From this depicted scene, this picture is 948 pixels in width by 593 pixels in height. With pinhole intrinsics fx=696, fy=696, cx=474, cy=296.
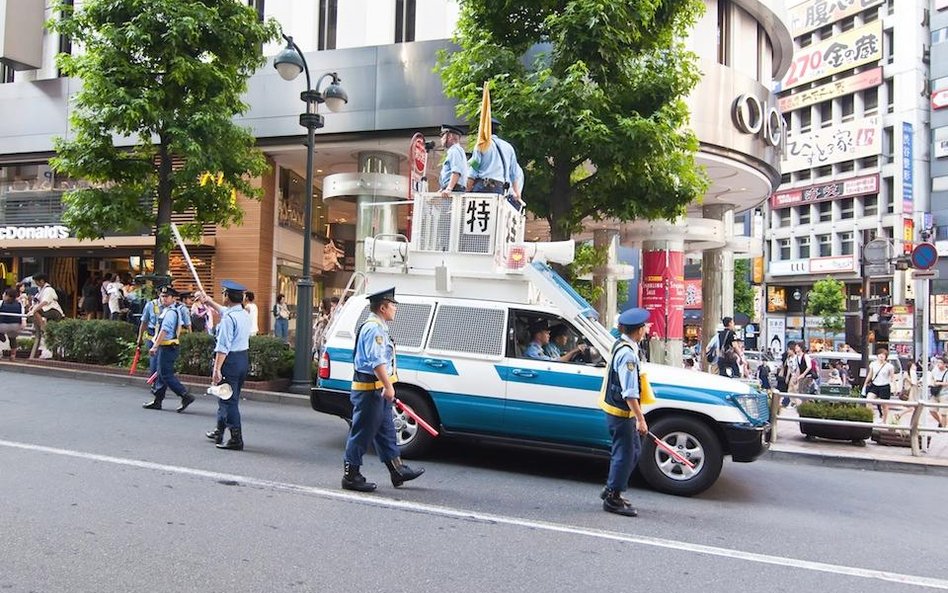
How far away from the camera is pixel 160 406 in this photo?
10.1 meters

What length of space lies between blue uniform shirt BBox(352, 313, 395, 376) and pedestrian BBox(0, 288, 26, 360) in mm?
12297

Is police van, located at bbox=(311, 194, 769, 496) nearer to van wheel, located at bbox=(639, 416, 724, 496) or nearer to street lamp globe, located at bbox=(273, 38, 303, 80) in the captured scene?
van wheel, located at bbox=(639, 416, 724, 496)

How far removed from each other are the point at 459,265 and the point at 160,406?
532cm

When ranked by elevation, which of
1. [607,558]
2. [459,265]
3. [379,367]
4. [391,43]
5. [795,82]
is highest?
[795,82]

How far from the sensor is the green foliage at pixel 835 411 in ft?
32.7

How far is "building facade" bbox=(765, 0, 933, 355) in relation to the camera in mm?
48616

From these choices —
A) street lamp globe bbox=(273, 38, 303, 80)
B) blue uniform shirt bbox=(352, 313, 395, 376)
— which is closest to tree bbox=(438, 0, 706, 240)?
street lamp globe bbox=(273, 38, 303, 80)

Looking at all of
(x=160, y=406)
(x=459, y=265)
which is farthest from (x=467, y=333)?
(x=160, y=406)

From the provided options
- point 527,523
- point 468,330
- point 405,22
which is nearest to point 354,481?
point 527,523

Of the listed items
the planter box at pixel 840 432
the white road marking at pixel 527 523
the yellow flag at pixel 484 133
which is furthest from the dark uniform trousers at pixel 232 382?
the planter box at pixel 840 432

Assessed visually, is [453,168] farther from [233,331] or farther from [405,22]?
[405,22]

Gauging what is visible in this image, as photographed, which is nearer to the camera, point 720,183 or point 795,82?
point 720,183

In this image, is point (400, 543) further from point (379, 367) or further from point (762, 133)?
point (762, 133)

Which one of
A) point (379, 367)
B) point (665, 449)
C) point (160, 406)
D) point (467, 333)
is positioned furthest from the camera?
point (160, 406)
